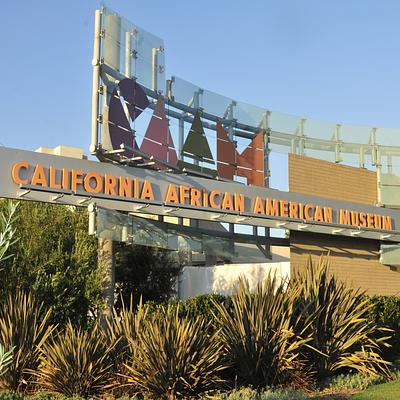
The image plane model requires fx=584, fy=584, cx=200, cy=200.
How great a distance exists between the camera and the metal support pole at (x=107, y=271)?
1539 centimetres

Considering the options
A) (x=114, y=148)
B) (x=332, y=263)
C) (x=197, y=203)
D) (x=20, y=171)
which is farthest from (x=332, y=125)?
(x=20, y=171)

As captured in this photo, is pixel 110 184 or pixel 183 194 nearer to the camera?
pixel 110 184

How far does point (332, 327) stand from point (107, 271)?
6.83m

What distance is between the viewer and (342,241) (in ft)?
71.3

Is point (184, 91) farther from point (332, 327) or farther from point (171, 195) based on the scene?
point (332, 327)

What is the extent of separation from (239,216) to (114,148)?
4686 mm

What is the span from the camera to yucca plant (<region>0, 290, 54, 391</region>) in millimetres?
10469

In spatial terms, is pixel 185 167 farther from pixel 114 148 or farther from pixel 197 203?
pixel 114 148

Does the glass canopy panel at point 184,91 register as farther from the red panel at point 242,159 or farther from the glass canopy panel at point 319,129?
the glass canopy panel at point 319,129

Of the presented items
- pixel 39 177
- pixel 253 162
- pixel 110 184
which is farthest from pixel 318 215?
pixel 39 177

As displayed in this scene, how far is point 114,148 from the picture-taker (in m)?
15.1

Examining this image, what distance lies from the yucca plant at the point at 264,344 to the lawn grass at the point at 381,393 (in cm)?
109

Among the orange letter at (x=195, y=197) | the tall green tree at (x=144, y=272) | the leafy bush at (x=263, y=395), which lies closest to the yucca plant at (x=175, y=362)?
the leafy bush at (x=263, y=395)

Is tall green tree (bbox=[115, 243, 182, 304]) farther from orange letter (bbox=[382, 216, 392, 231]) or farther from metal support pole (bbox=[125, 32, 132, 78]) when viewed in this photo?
orange letter (bbox=[382, 216, 392, 231])
